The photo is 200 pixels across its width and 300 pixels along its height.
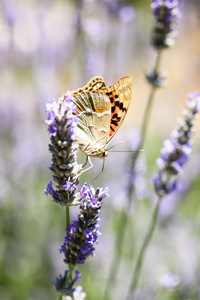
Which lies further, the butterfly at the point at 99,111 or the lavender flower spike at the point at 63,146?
the butterfly at the point at 99,111

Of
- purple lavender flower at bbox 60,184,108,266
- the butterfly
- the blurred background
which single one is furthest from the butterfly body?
the blurred background

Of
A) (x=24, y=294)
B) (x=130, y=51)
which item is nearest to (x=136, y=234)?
(x=24, y=294)

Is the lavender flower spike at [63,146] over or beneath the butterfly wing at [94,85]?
beneath

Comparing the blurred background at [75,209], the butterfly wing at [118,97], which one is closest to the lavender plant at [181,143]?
the butterfly wing at [118,97]

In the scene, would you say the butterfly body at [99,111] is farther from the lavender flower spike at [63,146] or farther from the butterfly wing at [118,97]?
the lavender flower spike at [63,146]

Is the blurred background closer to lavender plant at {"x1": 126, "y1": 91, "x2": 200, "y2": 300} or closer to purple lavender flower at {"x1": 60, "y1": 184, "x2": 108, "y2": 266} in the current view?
lavender plant at {"x1": 126, "y1": 91, "x2": 200, "y2": 300}

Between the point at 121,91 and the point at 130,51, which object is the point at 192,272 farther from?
the point at 130,51

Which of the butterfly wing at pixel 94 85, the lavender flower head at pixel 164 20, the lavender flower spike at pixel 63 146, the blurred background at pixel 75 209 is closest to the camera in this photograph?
the lavender flower spike at pixel 63 146
